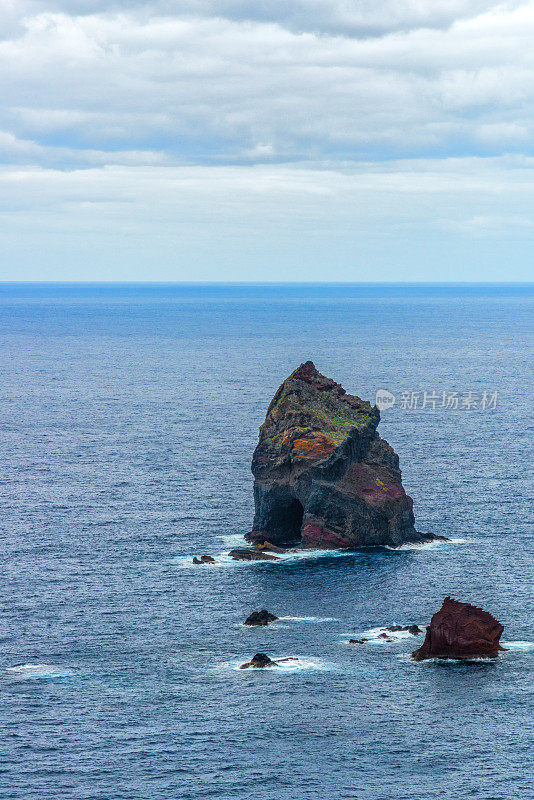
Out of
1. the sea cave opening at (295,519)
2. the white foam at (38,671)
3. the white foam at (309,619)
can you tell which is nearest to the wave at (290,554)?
the sea cave opening at (295,519)

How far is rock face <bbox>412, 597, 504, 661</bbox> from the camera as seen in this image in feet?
276

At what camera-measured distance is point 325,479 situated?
11206cm

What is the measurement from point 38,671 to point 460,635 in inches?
1296

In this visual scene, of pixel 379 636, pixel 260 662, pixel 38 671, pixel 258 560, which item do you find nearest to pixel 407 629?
pixel 379 636

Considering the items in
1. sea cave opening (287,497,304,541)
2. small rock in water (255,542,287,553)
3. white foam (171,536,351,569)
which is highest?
sea cave opening (287,497,304,541)

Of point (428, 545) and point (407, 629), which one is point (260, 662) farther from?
Answer: point (428, 545)

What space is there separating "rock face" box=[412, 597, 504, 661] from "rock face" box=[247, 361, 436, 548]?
1093 inches

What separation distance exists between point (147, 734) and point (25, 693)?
11153mm

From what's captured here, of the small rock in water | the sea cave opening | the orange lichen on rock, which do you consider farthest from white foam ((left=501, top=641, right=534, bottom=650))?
the sea cave opening

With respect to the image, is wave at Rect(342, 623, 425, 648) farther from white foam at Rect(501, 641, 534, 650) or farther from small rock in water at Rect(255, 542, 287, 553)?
small rock in water at Rect(255, 542, 287, 553)

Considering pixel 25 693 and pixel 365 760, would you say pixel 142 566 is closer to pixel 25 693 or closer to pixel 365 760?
pixel 25 693

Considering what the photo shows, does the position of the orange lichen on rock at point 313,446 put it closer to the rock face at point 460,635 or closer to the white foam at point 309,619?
the white foam at point 309,619

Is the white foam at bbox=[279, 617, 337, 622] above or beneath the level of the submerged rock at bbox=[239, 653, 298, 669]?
above

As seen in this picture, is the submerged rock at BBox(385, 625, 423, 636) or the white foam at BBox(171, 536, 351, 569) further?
the white foam at BBox(171, 536, 351, 569)
